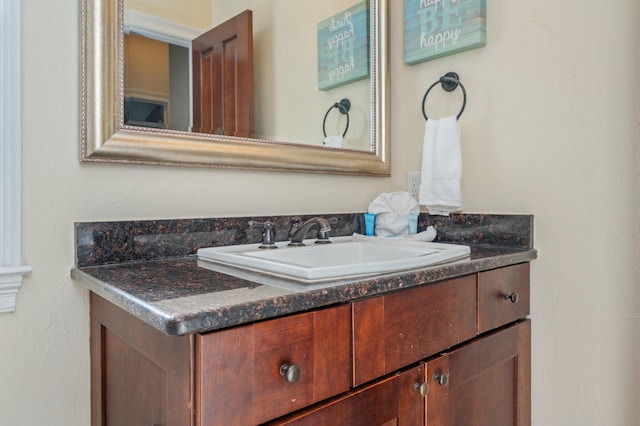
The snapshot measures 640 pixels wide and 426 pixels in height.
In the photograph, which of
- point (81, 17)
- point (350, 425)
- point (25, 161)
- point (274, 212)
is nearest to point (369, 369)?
point (350, 425)

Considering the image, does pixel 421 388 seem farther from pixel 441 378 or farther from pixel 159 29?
pixel 159 29

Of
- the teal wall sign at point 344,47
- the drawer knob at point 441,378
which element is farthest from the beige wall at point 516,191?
the drawer knob at point 441,378

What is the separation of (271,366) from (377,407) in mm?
270

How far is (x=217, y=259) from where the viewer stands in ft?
3.33

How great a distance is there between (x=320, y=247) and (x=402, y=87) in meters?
0.72

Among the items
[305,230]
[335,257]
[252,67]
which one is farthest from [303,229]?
→ [252,67]

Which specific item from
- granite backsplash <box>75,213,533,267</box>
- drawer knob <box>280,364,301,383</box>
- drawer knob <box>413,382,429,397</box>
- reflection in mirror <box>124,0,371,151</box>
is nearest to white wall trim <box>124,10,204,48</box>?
reflection in mirror <box>124,0,371,151</box>

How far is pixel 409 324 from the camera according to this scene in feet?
2.85

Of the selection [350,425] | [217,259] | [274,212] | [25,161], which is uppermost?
[25,161]

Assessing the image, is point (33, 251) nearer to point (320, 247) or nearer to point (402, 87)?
point (320, 247)

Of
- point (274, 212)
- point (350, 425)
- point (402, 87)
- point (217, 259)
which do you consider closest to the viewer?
point (350, 425)

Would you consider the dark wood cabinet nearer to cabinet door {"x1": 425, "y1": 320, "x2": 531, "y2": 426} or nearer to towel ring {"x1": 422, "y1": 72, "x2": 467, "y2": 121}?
cabinet door {"x1": 425, "y1": 320, "x2": 531, "y2": 426}

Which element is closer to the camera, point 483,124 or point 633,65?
point 633,65

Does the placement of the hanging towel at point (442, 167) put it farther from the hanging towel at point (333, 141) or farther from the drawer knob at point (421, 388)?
the drawer knob at point (421, 388)
